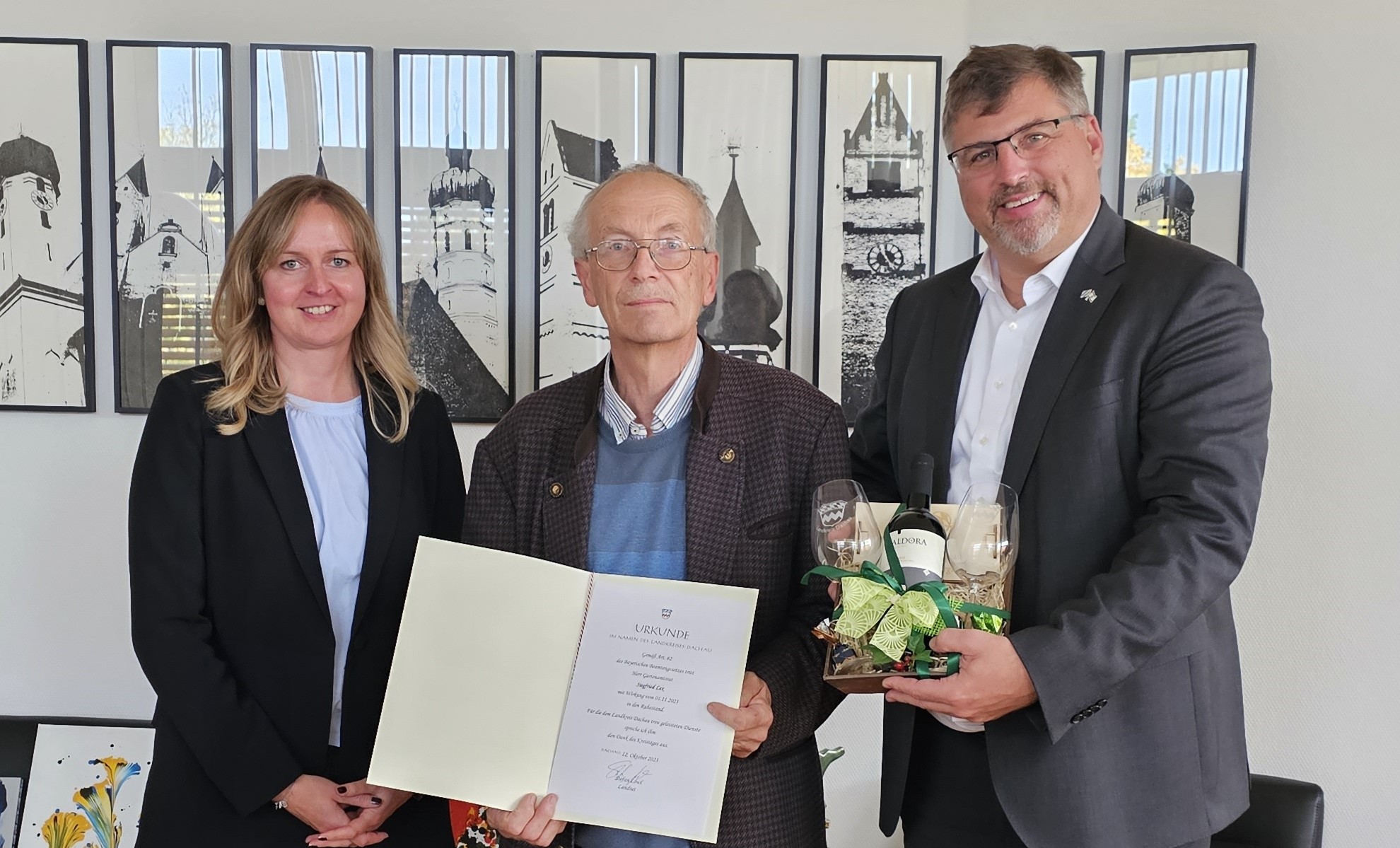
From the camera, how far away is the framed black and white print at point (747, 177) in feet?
10.8

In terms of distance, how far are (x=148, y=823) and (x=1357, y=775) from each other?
2.93 m

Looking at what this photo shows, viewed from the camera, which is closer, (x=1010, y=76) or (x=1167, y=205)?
(x=1010, y=76)

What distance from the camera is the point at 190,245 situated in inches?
130

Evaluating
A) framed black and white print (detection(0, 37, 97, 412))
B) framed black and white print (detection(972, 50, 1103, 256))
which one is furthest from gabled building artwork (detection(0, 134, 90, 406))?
framed black and white print (detection(972, 50, 1103, 256))

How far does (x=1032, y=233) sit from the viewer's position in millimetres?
1897

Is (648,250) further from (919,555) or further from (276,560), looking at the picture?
(276,560)

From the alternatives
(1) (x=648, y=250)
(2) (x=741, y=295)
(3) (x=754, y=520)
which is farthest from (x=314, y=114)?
(3) (x=754, y=520)

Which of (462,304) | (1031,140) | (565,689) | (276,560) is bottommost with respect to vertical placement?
(565,689)

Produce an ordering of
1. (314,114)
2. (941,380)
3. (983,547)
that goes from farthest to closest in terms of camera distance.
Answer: (314,114) → (941,380) → (983,547)

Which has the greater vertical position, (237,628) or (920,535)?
A: (920,535)

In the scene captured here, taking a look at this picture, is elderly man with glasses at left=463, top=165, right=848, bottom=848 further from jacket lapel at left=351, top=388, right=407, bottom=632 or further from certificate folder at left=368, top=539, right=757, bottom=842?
jacket lapel at left=351, top=388, right=407, bottom=632

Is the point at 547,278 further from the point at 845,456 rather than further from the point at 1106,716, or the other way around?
the point at 1106,716

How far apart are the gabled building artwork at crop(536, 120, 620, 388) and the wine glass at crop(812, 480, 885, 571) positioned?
1.74 metres
